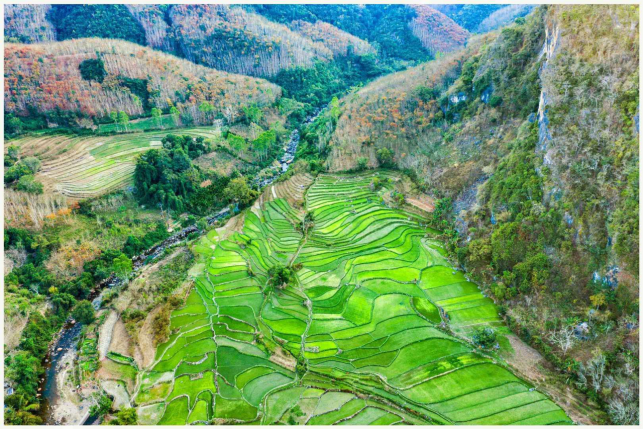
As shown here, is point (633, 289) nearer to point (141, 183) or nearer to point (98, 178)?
point (141, 183)

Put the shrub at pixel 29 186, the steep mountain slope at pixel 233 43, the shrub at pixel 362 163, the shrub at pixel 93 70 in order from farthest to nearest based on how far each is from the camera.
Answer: the steep mountain slope at pixel 233 43, the shrub at pixel 93 70, the shrub at pixel 362 163, the shrub at pixel 29 186

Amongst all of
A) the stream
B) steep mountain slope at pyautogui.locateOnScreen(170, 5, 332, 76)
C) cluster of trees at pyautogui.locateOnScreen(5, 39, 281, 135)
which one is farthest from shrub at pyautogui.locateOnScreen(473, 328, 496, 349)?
steep mountain slope at pyautogui.locateOnScreen(170, 5, 332, 76)

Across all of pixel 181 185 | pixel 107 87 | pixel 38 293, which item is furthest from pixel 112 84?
pixel 38 293

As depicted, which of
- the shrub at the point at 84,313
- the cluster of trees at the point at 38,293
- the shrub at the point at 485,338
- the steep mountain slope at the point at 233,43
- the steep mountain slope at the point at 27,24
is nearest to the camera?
the cluster of trees at the point at 38,293

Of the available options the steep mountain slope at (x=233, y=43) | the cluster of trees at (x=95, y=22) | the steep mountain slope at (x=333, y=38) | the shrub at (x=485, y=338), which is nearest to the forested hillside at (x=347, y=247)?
the shrub at (x=485, y=338)

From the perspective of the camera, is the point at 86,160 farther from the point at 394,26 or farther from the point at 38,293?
the point at 394,26

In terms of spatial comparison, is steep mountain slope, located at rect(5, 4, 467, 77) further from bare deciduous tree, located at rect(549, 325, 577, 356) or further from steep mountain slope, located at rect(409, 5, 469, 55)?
bare deciduous tree, located at rect(549, 325, 577, 356)

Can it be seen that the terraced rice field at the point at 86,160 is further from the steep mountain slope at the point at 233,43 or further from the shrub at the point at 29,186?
the steep mountain slope at the point at 233,43
